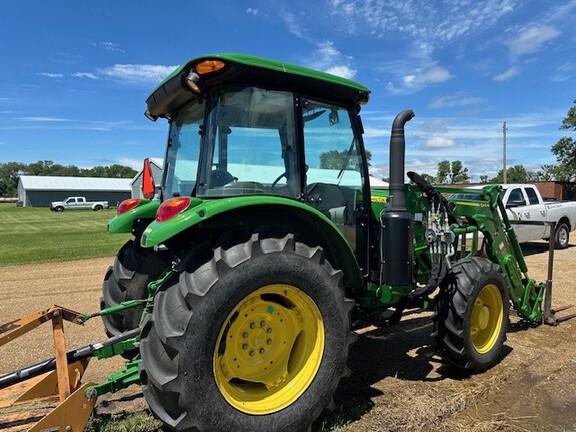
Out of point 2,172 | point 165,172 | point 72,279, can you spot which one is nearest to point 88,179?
point 72,279

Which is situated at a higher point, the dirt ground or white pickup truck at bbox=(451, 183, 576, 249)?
white pickup truck at bbox=(451, 183, 576, 249)

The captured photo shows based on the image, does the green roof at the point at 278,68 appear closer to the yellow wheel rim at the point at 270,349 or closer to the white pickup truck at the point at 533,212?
the yellow wheel rim at the point at 270,349

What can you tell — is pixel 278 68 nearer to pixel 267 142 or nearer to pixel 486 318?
pixel 267 142

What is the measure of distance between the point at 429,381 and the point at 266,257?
2227 millimetres

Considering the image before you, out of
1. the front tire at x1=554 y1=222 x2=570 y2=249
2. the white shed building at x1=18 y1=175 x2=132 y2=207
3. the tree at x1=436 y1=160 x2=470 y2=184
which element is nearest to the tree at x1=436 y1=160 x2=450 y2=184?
the tree at x1=436 y1=160 x2=470 y2=184

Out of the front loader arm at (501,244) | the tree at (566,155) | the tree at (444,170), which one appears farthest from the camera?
the tree at (444,170)

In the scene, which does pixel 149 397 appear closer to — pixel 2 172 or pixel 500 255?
pixel 500 255

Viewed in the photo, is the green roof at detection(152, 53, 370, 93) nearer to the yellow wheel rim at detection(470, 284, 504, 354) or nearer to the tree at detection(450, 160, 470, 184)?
the yellow wheel rim at detection(470, 284, 504, 354)

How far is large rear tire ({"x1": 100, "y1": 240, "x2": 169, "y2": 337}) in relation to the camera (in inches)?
151

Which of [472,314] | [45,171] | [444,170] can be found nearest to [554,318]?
[472,314]

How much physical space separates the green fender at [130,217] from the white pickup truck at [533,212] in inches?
392

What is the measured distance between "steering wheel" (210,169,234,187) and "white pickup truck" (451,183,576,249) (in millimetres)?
10087

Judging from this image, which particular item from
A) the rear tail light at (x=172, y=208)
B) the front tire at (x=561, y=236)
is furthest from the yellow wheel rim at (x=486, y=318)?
the front tire at (x=561, y=236)

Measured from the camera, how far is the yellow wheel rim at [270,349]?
9.14 feet
